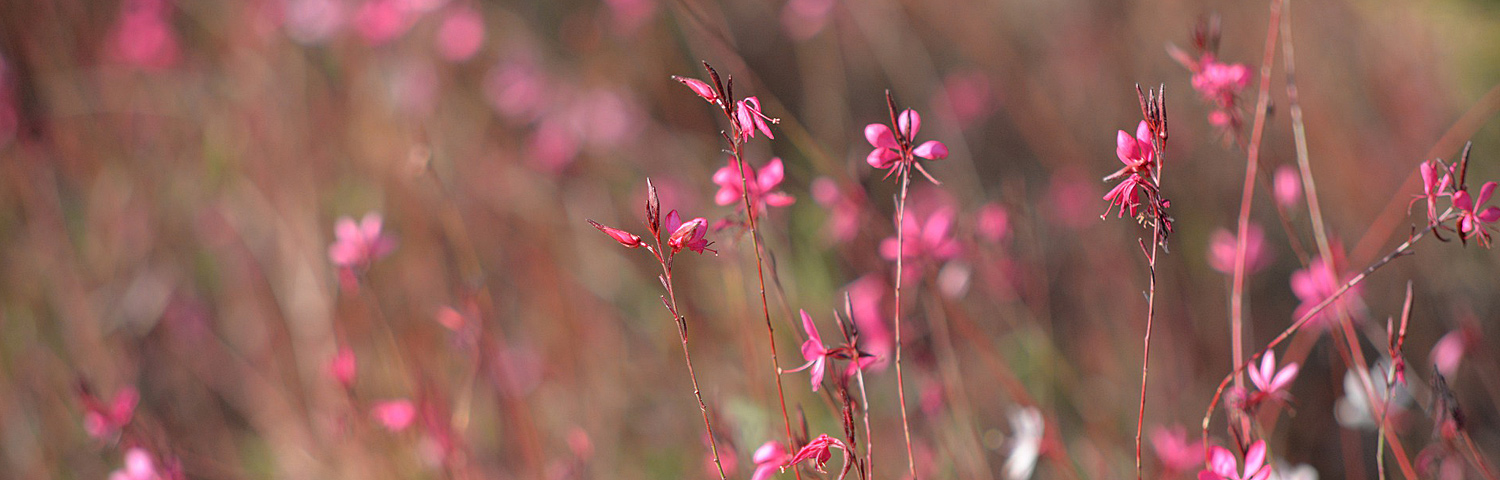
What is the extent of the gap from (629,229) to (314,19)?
33.0 inches

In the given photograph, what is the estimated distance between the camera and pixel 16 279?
73.6 inches

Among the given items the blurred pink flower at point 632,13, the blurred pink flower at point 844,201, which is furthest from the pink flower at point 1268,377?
the blurred pink flower at point 632,13

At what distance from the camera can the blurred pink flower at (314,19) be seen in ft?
6.26

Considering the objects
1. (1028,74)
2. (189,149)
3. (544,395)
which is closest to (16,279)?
(189,149)

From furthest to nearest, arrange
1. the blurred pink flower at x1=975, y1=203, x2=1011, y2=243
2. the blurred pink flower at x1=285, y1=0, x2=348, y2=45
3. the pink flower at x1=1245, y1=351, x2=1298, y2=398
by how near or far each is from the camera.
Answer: the blurred pink flower at x1=285, y1=0, x2=348, y2=45 < the blurred pink flower at x1=975, y1=203, x2=1011, y2=243 < the pink flower at x1=1245, y1=351, x2=1298, y2=398

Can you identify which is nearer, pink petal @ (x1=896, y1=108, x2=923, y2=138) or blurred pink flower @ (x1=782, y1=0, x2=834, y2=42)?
pink petal @ (x1=896, y1=108, x2=923, y2=138)

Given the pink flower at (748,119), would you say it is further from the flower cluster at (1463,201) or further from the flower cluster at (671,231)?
the flower cluster at (1463,201)

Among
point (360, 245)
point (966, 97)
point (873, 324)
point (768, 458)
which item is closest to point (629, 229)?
point (966, 97)

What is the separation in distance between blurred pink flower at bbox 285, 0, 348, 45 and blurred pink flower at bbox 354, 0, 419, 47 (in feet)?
0.50

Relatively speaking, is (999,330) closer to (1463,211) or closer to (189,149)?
(1463,211)

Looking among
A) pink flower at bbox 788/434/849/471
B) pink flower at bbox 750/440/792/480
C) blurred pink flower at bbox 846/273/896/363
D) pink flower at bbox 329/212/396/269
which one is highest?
pink flower at bbox 788/434/849/471

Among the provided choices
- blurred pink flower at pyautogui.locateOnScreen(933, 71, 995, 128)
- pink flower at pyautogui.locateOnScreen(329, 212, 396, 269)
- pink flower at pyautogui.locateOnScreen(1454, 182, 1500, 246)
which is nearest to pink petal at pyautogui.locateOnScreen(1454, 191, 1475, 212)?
pink flower at pyautogui.locateOnScreen(1454, 182, 1500, 246)

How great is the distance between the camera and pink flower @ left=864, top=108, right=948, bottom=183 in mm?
567

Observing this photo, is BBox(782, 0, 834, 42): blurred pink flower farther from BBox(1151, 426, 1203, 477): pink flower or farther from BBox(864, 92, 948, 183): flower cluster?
BBox(864, 92, 948, 183): flower cluster
